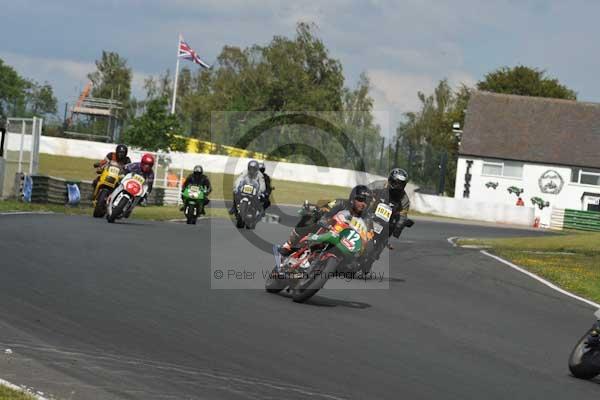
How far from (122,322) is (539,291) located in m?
9.62

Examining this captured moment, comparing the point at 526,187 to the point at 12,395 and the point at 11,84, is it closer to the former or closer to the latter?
the point at 11,84

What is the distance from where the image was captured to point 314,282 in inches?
437

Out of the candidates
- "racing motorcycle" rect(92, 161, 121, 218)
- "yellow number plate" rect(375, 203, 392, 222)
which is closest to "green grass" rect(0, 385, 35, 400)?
"yellow number plate" rect(375, 203, 392, 222)

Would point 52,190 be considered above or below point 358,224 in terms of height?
below

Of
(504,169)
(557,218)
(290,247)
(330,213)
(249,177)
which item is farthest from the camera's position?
(504,169)

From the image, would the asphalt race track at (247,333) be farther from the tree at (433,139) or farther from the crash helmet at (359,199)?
the tree at (433,139)

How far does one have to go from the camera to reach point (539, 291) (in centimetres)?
1662

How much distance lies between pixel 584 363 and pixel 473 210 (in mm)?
44782

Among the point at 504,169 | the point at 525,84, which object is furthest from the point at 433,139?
the point at 504,169

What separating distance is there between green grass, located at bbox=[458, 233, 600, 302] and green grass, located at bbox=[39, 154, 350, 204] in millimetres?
17609

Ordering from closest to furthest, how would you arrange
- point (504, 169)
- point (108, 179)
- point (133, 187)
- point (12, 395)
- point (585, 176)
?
point (12, 395) → point (133, 187) → point (108, 179) → point (585, 176) → point (504, 169)

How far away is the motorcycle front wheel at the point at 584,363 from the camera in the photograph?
869 cm

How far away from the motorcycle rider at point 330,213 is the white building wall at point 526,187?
159ft

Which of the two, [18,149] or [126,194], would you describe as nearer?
[126,194]
